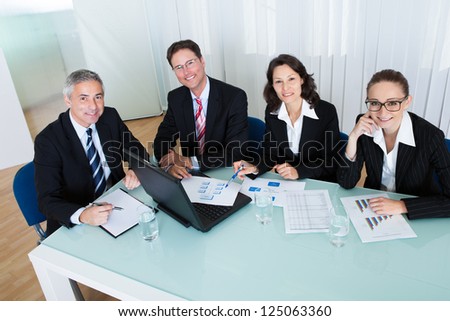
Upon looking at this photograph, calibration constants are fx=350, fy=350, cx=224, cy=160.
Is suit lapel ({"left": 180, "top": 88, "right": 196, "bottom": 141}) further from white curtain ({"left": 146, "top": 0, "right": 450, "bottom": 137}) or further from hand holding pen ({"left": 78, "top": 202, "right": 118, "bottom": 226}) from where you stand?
white curtain ({"left": 146, "top": 0, "right": 450, "bottom": 137})

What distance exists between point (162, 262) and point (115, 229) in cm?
32

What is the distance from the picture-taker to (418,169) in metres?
1.59

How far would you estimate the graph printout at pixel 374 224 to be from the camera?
1308 millimetres

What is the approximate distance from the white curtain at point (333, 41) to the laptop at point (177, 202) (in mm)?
2202

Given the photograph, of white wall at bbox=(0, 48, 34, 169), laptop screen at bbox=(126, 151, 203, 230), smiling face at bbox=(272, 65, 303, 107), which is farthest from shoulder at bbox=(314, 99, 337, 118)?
white wall at bbox=(0, 48, 34, 169)

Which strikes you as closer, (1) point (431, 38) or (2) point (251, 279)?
(2) point (251, 279)

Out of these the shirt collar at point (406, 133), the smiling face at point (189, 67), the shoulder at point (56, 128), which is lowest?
the shirt collar at point (406, 133)

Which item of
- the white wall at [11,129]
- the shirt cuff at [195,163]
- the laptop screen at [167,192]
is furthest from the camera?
the white wall at [11,129]

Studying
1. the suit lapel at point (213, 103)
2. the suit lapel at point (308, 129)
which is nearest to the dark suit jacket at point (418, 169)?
the suit lapel at point (308, 129)

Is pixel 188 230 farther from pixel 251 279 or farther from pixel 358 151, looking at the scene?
pixel 358 151

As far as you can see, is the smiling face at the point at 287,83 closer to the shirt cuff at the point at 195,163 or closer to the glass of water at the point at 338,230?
the shirt cuff at the point at 195,163

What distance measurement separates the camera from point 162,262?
1.29 metres

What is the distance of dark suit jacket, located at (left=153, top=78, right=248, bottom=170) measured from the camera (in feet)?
7.38

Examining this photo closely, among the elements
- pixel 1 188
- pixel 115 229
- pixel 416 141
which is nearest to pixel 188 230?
pixel 115 229
